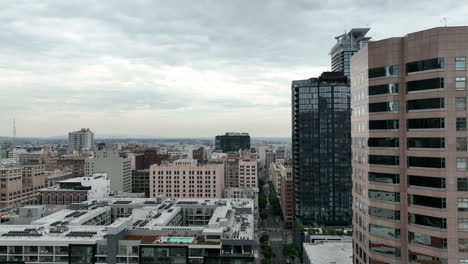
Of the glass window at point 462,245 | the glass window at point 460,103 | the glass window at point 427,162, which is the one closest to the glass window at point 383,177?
the glass window at point 427,162

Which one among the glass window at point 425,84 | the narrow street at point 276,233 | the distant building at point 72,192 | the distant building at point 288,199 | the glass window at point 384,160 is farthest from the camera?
the distant building at point 288,199

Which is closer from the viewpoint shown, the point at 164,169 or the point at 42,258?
the point at 42,258

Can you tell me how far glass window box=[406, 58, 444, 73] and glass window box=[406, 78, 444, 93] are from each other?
1326 mm

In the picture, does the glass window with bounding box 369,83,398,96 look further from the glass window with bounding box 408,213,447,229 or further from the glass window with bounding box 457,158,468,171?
the glass window with bounding box 408,213,447,229

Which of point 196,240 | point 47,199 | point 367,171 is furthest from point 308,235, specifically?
point 47,199

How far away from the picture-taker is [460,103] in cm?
4072

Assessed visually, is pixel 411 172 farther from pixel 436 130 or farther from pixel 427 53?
pixel 427 53

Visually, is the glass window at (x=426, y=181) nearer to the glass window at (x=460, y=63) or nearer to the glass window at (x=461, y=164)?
the glass window at (x=461, y=164)

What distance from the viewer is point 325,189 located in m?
153

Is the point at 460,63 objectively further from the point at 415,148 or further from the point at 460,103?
the point at 415,148

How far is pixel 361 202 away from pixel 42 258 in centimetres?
6220

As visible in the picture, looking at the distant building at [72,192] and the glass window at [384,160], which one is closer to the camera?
the glass window at [384,160]

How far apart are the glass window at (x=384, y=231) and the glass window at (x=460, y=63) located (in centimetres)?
1949

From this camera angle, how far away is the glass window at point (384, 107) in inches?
1779
